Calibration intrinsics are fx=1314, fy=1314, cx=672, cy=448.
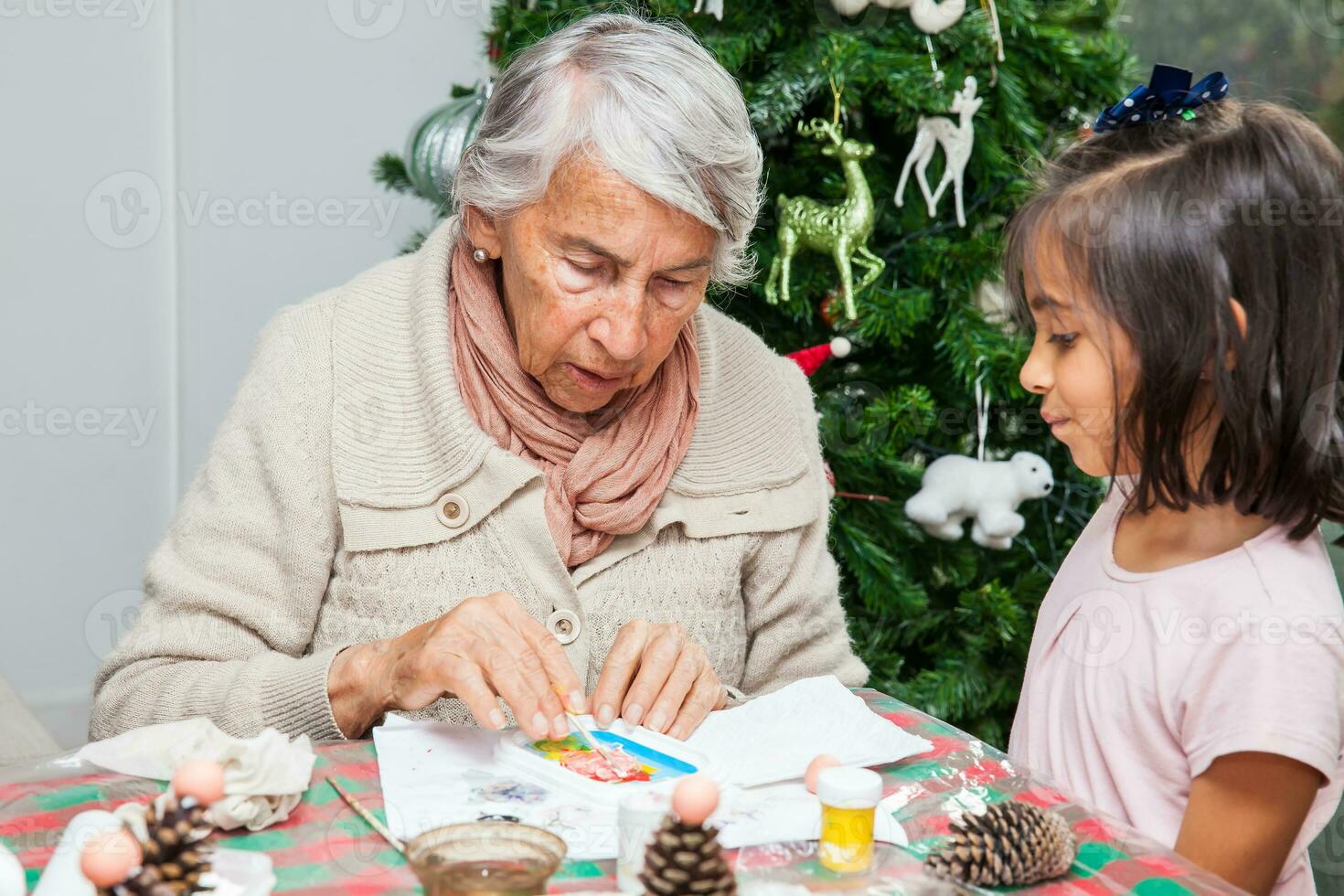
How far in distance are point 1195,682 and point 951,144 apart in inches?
48.7

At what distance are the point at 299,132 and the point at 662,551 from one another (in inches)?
81.5

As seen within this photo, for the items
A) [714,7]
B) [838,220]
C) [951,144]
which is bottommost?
[838,220]

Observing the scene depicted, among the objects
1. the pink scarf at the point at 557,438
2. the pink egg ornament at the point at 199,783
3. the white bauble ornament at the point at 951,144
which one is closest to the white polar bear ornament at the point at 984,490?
the white bauble ornament at the point at 951,144

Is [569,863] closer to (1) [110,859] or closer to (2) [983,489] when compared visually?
(1) [110,859]

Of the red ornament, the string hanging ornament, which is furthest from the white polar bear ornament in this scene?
the red ornament

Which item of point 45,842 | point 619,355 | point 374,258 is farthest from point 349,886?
point 374,258

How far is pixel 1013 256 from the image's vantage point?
60.6 inches

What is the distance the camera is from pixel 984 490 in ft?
7.60

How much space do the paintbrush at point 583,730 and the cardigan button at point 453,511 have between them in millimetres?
385

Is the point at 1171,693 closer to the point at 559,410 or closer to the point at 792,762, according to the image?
the point at 792,762

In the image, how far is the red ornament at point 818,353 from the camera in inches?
89.0

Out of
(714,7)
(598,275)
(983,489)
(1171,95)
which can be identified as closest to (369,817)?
(598,275)

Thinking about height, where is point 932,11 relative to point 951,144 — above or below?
above

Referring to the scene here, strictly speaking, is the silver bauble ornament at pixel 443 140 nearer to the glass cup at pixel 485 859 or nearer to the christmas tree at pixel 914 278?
the christmas tree at pixel 914 278
